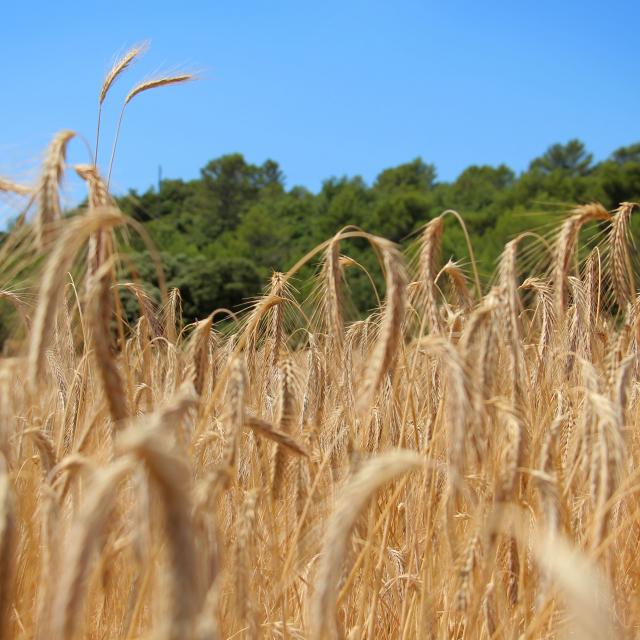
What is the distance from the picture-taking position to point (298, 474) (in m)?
1.49

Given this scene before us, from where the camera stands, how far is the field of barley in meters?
0.82

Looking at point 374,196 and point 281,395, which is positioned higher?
point 374,196

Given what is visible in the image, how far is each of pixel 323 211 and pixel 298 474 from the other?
41801mm

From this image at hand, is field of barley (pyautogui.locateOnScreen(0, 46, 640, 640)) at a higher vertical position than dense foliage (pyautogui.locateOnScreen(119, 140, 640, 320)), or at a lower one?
lower

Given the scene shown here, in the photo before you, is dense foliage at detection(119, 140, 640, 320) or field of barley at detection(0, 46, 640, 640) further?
dense foliage at detection(119, 140, 640, 320)

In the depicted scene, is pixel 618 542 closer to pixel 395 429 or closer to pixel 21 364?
pixel 395 429

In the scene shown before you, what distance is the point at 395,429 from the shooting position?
8.04ft

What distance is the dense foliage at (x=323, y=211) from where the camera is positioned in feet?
81.4

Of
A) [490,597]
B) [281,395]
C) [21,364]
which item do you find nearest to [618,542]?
→ [490,597]

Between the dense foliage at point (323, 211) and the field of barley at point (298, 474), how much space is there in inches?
459

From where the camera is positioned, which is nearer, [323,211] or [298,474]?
[298,474]

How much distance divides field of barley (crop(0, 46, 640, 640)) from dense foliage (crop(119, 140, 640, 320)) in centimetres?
1167

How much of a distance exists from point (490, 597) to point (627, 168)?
110 ft

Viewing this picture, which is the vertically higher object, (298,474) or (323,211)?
(323,211)
